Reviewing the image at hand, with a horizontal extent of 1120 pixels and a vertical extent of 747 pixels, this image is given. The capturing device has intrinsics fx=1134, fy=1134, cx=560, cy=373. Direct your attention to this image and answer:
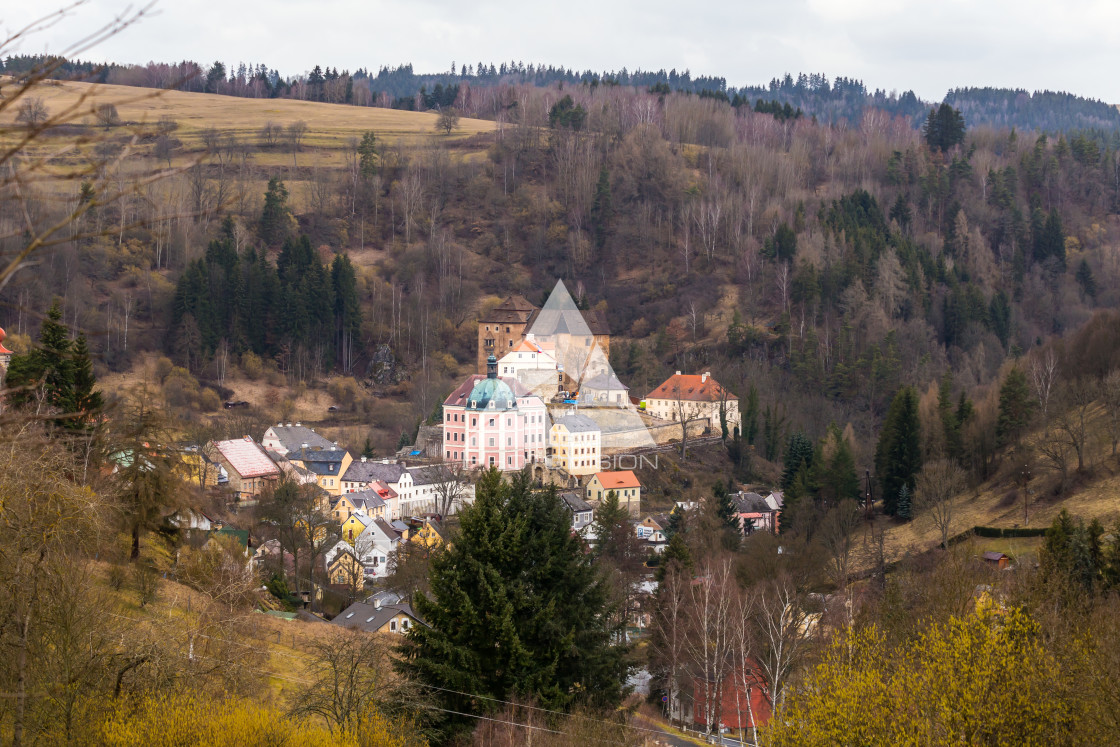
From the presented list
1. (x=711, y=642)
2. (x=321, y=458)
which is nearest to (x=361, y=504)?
(x=321, y=458)

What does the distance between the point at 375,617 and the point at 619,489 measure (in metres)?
26.0

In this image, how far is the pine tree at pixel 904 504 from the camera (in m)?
46.2

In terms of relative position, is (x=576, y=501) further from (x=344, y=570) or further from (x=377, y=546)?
(x=344, y=570)

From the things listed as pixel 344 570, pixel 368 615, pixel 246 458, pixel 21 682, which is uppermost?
pixel 21 682

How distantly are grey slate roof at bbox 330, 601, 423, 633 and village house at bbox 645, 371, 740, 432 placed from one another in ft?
112

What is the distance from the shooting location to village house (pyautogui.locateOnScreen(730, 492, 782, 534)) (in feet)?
166

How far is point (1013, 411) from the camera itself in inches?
1813

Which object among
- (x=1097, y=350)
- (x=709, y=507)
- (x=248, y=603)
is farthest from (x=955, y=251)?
(x=248, y=603)

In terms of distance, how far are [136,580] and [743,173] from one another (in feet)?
273

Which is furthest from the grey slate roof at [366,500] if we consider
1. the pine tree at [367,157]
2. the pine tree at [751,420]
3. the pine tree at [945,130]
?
the pine tree at [945,130]

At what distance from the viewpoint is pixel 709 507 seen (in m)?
48.1

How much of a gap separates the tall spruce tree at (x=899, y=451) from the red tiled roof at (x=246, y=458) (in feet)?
89.6

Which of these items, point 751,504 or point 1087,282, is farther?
point 1087,282

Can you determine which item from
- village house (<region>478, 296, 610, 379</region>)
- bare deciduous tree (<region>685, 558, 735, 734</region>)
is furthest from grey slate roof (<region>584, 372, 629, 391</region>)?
bare deciduous tree (<region>685, 558, 735, 734</region>)
